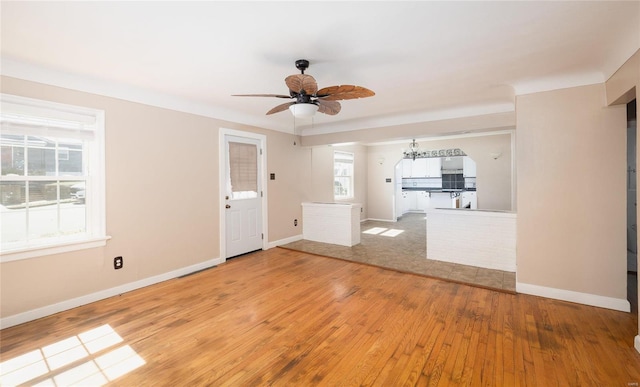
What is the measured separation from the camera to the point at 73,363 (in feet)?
6.49

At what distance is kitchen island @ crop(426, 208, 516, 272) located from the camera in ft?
12.3

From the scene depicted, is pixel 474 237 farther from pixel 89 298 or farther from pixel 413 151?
pixel 89 298

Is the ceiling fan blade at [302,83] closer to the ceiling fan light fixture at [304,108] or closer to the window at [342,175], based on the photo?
the ceiling fan light fixture at [304,108]

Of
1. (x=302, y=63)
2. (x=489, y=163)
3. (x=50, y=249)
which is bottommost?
(x=50, y=249)

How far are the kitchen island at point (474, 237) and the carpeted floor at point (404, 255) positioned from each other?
0.14 metres

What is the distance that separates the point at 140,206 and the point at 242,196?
1.62 metres

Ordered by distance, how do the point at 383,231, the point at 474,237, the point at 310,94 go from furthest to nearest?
the point at 383,231
the point at 474,237
the point at 310,94

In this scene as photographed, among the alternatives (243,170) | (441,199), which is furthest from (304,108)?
(441,199)

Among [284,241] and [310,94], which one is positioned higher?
[310,94]

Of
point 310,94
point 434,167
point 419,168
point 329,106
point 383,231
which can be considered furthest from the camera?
point 419,168

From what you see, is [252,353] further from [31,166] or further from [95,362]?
[31,166]

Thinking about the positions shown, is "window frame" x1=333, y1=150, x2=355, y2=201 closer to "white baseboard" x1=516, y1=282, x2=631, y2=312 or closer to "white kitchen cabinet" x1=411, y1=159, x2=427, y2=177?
"white kitchen cabinet" x1=411, y1=159, x2=427, y2=177

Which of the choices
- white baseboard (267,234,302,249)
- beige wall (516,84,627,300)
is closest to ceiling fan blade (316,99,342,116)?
beige wall (516,84,627,300)

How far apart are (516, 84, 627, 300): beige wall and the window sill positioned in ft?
15.7
